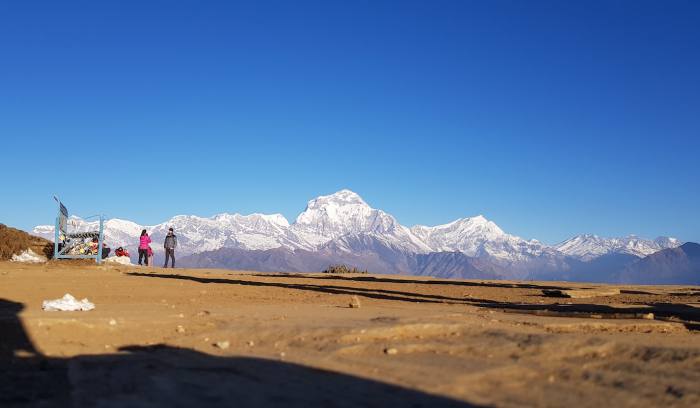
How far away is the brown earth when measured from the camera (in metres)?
29.8

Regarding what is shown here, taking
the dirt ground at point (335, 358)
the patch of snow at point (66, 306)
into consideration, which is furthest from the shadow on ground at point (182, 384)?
the patch of snow at point (66, 306)

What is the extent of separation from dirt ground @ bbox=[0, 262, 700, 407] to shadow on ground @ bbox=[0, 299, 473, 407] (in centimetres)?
2

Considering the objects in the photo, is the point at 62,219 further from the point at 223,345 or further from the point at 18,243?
the point at 223,345

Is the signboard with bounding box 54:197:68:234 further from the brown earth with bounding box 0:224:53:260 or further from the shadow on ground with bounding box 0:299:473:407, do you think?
the shadow on ground with bounding box 0:299:473:407

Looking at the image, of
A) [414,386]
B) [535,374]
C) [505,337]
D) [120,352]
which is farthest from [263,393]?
[505,337]

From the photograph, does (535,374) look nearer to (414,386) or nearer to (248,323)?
(414,386)

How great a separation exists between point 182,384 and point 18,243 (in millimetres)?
29285

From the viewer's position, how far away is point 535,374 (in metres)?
5.95

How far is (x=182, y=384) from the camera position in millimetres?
5477

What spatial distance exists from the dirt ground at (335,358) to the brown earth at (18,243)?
2059 centimetres

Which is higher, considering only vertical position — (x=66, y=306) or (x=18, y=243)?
(x=18, y=243)

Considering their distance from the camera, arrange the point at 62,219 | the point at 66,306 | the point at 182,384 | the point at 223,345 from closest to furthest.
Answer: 1. the point at 182,384
2. the point at 223,345
3. the point at 66,306
4. the point at 62,219

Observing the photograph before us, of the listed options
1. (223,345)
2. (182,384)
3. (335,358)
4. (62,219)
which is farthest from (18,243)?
(182,384)

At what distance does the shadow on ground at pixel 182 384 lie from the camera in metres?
4.92
